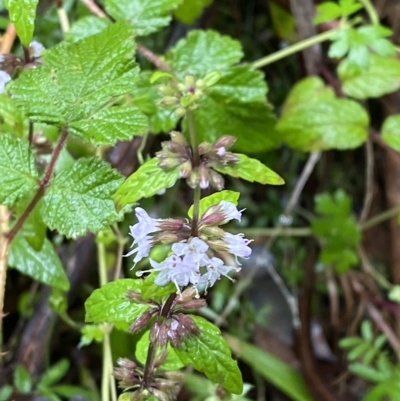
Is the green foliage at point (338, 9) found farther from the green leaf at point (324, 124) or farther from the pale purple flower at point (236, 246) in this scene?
the pale purple flower at point (236, 246)

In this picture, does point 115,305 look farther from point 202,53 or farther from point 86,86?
point 202,53

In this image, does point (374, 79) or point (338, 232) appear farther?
point (338, 232)

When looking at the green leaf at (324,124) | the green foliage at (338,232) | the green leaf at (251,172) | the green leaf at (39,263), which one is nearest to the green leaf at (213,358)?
the green leaf at (251,172)

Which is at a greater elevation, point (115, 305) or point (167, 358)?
point (115, 305)

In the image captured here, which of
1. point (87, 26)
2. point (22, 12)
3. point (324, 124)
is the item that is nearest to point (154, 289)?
point (22, 12)

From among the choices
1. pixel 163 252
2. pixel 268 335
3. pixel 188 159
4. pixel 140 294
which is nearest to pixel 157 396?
pixel 140 294

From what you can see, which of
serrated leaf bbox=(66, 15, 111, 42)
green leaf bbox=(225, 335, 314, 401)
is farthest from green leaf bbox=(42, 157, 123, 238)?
green leaf bbox=(225, 335, 314, 401)

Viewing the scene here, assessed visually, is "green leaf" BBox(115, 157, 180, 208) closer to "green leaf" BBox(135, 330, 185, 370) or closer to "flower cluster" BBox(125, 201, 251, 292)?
"flower cluster" BBox(125, 201, 251, 292)

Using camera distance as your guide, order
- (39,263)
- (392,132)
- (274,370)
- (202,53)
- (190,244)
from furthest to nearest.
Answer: (274,370), (392,132), (202,53), (39,263), (190,244)
